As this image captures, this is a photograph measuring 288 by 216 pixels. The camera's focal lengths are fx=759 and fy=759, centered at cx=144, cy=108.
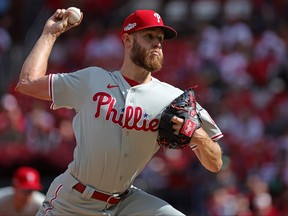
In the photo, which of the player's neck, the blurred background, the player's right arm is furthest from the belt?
the blurred background

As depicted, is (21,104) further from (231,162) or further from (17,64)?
(231,162)

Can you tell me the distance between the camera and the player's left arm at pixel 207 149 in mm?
4734

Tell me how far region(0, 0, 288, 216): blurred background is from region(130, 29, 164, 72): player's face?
503 cm

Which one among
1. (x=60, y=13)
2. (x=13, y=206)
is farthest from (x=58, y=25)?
(x=13, y=206)

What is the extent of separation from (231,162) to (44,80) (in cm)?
630

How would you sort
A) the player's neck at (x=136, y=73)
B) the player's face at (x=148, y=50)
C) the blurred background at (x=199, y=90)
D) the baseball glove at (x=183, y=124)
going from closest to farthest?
the baseball glove at (x=183, y=124)
the player's face at (x=148, y=50)
the player's neck at (x=136, y=73)
the blurred background at (x=199, y=90)

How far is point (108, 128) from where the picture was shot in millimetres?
4855

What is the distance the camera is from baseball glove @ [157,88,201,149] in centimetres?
465

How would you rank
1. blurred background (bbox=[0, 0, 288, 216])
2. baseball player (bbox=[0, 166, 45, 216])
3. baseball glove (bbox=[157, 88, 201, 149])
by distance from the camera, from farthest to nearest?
blurred background (bbox=[0, 0, 288, 216])
baseball player (bbox=[0, 166, 45, 216])
baseball glove (bbox=[157, 88, 201, 149])

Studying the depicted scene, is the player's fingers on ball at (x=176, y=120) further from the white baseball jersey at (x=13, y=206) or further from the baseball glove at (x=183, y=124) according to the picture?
the white baseball jersey at (x=13, y=206)

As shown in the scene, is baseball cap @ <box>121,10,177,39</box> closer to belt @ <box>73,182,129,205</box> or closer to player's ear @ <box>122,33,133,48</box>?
player's ear @ <box>122,33,133,48</box>

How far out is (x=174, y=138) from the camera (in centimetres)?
470

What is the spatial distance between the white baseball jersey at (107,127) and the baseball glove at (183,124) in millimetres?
123

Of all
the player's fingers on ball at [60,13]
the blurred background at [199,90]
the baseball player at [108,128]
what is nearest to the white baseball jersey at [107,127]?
the baseball player at [108,128]
